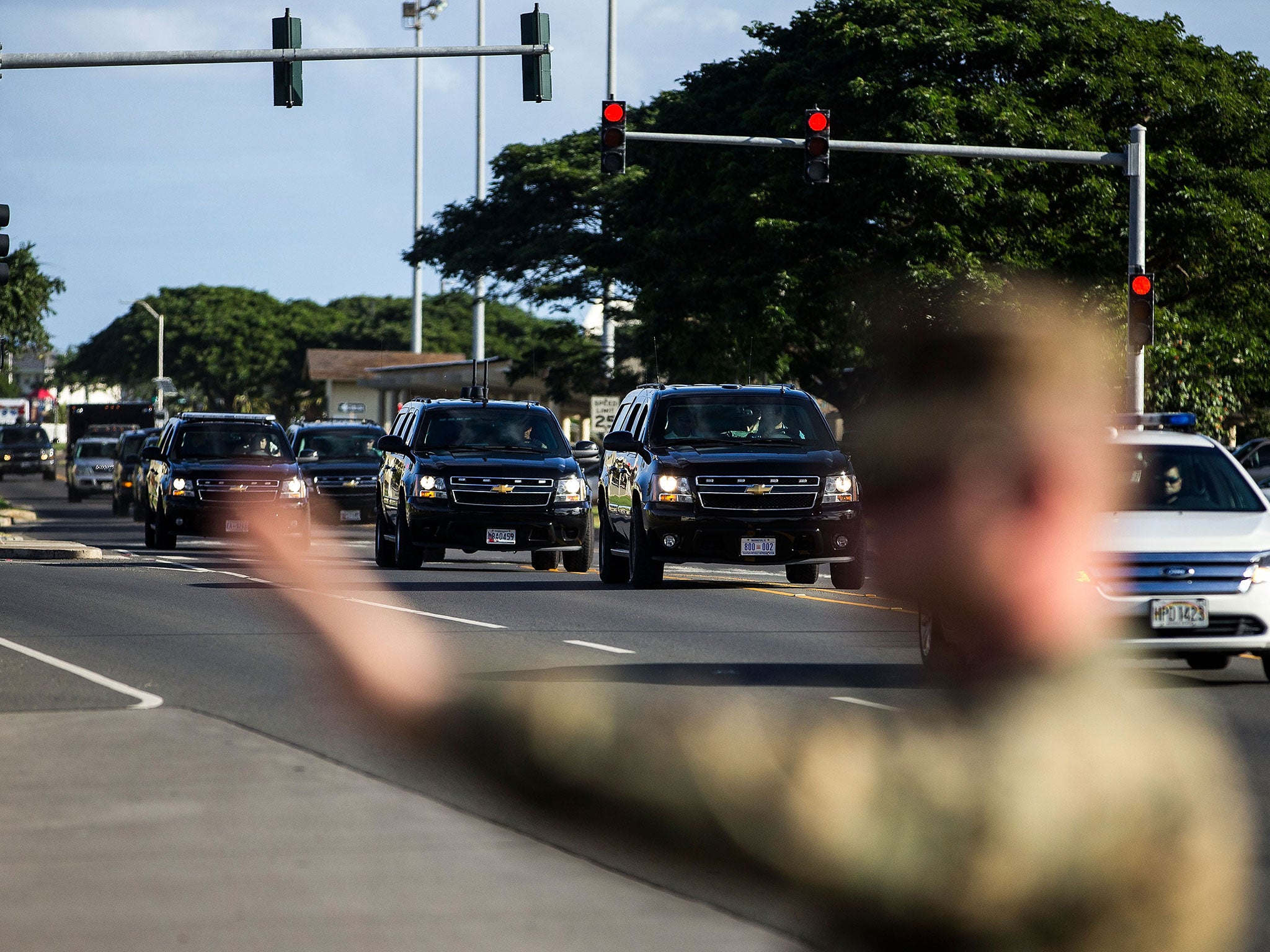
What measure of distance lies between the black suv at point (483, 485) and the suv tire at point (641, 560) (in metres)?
2.46

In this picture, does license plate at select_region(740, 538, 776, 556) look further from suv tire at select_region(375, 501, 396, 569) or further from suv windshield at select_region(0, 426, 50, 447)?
suv windshield at select_region(0, 426, 50, 447)

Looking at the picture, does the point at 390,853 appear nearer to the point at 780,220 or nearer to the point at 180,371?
the point at 780,220

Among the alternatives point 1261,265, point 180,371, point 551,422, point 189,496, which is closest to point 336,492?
point 189,496

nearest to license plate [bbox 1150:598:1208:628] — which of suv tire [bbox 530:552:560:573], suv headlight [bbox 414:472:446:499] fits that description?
suv headlight [bbox 414:472:446:499]

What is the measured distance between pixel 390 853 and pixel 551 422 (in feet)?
57.6

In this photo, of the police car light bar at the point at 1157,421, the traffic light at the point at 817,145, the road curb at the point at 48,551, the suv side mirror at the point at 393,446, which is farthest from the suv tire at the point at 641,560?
the road curb at the point at 48,551

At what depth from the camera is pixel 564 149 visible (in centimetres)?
5556

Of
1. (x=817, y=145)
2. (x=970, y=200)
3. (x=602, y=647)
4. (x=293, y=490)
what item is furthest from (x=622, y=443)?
(x=970, y=200)

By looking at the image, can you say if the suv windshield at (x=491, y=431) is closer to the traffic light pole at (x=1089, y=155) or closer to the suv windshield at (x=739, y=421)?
the suv windshield at (x=739, y=421)

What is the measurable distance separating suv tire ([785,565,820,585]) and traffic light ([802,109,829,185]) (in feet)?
15.3

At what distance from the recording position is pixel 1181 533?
12242 mm

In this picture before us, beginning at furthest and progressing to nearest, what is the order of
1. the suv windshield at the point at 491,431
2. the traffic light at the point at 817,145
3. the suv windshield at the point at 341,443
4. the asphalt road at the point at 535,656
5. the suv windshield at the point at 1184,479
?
the suv windshield at the point at 341,443 → the traffic light at the point at 817,145 → the suv windshield at the point at 491,431 → the suv windshield at the point at 1184,479 → the asphalt road at the point at 535,656

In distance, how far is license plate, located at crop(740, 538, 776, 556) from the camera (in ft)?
66.3

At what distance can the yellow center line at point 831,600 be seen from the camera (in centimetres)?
1886
